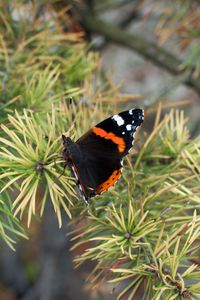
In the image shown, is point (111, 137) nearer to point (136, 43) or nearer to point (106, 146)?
point (106, 146)

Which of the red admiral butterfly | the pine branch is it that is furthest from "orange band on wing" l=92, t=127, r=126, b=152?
the pine branch

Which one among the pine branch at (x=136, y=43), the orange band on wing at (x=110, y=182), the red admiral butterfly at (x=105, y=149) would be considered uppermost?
the pine branch at (x=136, y=43)

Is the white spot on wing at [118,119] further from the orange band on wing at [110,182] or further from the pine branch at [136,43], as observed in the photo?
the pine branch at [136,43]

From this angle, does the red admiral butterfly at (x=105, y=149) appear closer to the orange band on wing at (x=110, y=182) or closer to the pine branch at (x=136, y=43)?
the orange band on wing at (x=110, y=182)

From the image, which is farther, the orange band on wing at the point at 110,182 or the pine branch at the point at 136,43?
the pine branch at the point at 136,43

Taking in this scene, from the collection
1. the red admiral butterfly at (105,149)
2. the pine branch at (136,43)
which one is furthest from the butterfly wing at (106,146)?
the pine branch at (136,43)

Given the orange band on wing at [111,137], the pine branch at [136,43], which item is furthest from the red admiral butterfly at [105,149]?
the pine branch at [136,43]

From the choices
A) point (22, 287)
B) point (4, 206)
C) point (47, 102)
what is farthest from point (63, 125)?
point (22, 287)

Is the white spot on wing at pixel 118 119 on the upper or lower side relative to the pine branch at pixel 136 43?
lower

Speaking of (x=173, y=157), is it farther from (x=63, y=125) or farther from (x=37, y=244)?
(x=37, y=244)
